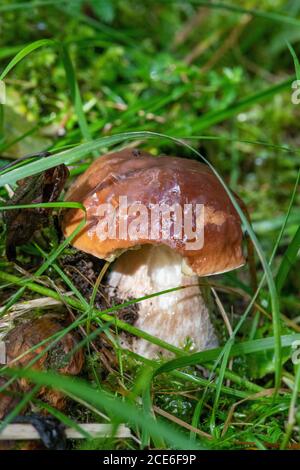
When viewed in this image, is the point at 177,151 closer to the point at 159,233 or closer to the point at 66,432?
the point at 159,233

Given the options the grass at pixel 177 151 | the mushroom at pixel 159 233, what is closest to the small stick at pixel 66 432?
the grass at pixel 177 151

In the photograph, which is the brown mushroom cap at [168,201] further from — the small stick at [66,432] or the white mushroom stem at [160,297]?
the small stick at [66,432]

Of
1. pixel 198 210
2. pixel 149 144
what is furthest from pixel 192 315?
pixel 149 144

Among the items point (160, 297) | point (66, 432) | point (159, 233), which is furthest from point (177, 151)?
point (66, 432)

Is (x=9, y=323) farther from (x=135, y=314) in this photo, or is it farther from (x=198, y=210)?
(x=198, y=210)

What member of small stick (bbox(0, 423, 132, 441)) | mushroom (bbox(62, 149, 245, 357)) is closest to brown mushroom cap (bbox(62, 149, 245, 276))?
mushroom (bbox(62, 149, 245, 357))

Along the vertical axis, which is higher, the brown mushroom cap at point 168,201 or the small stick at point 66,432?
the brown mushroom cap at point 168,201

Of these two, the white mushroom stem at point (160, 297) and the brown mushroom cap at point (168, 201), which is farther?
the white mushroom stem at point (160, 297)
